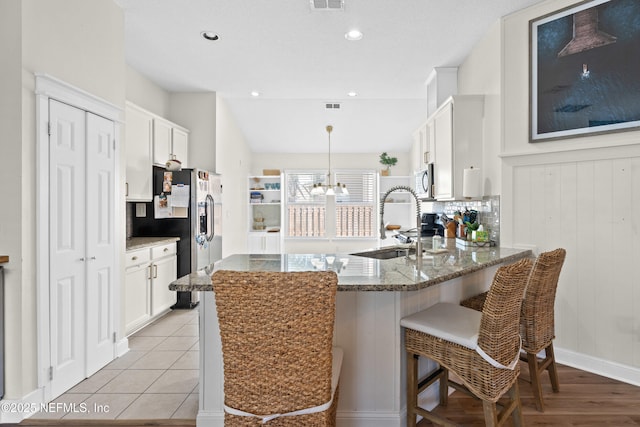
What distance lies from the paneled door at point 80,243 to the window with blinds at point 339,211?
→ 4.49 m

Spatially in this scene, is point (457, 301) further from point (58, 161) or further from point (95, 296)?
point (58, 161)

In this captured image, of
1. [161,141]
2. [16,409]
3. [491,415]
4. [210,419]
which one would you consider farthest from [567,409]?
[161,141]

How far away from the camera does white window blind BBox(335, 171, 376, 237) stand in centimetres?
723

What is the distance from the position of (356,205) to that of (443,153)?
3559mm

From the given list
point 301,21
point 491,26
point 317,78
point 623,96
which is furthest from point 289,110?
point 623,96

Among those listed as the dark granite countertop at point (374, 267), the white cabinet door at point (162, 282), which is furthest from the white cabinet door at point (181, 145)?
the dark granite countertop at point (374, 267)

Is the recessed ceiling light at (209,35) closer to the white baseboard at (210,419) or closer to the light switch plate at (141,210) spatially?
the light switch plate at (141,210)

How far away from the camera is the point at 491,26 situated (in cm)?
334

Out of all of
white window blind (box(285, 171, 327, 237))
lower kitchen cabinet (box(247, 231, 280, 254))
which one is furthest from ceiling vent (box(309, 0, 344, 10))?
lower kitchen cabinet (box(247, 231, 280, 254))

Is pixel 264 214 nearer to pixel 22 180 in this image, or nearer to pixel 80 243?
pixel 80 243

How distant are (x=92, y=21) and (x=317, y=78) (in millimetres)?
2572

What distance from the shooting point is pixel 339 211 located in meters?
7.27

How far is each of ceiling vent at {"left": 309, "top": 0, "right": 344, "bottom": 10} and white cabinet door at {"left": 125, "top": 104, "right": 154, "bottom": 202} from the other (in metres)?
2.13

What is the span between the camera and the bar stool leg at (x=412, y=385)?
1921 mm
